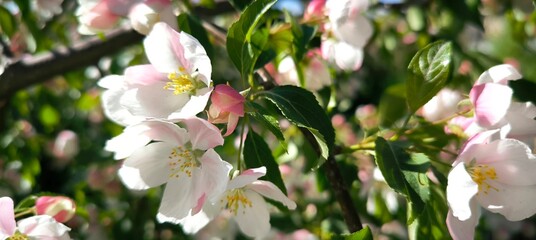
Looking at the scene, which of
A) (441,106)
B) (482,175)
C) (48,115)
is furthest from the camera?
(48,115)

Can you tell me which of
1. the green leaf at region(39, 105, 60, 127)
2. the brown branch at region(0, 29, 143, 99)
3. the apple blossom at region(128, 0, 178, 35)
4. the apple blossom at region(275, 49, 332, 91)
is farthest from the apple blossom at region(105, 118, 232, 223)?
the green leaf at region(39, 105, 60, 127)

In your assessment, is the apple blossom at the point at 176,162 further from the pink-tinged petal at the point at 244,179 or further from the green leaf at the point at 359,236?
the green leaf at the point at 359,236

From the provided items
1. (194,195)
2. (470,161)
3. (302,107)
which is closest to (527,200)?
(470,161)

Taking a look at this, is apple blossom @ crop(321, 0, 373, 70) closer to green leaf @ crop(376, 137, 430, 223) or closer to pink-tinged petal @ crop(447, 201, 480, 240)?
green leaf @ crop(376, 137, 430, 223)

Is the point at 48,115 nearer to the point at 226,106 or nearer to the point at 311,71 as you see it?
the point at 311,71

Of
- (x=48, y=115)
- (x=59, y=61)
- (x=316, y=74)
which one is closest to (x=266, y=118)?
(x=316, y=74)

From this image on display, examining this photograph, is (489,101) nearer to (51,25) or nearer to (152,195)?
(152,195)
